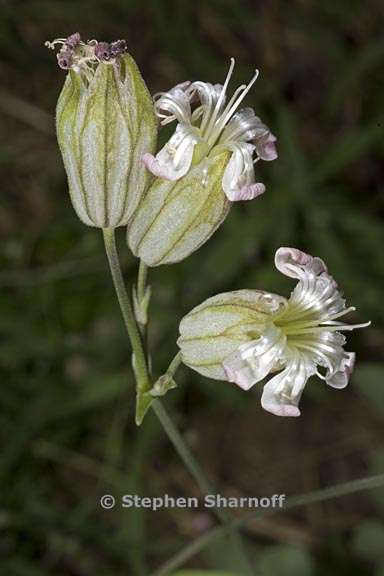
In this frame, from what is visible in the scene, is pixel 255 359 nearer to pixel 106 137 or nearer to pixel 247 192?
pixel 247 192

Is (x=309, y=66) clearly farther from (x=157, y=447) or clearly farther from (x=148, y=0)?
(x=157, y=447)

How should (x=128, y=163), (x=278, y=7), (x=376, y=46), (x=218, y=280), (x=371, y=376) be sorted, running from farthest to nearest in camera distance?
(x=278, y=7) < (x=376, y=46) < (x=218, y=280) < (x=371, y=376) < (x=128, y=163)

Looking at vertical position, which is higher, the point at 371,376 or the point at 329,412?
the point at 371,376

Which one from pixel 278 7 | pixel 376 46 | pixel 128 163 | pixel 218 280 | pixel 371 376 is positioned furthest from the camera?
pixel 278 7

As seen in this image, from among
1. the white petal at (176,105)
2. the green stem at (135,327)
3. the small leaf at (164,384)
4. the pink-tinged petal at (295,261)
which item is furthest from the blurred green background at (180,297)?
the white petal at (176,105)

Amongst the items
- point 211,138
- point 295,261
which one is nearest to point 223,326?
point 295,261

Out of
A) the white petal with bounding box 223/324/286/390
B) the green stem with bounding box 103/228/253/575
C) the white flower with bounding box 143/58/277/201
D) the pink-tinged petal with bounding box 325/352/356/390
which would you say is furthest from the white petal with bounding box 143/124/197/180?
the pink-tinged petal with bounding box 325/352/356/390

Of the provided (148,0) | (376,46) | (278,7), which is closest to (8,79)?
(148,0)
